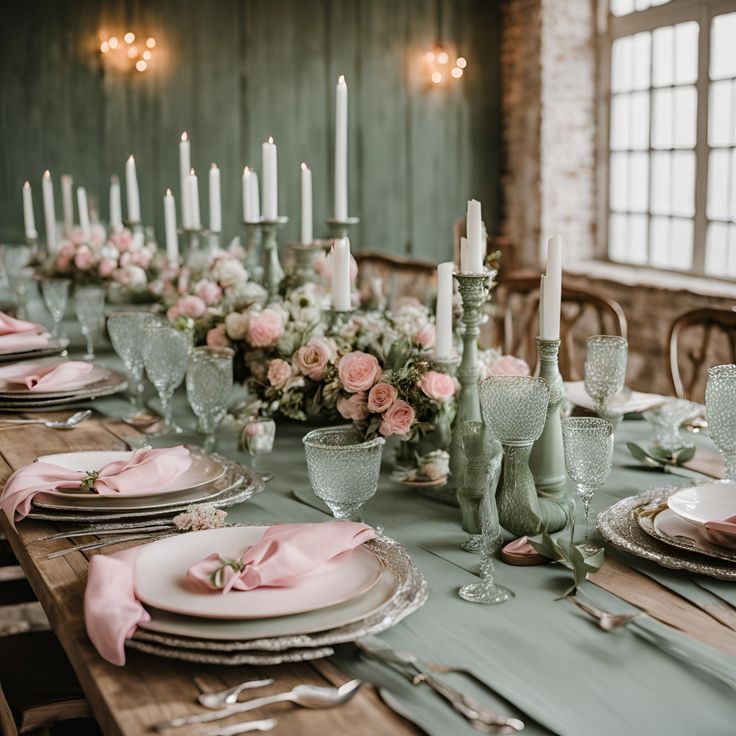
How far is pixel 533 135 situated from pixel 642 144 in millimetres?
712

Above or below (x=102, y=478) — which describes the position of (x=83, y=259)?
above

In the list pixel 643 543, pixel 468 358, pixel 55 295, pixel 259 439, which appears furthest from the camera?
pixel 55 295

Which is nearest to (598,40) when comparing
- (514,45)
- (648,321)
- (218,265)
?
(514,45)

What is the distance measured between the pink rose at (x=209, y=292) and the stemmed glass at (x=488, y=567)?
4.65ft

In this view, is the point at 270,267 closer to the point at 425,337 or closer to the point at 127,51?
the point at 425,337

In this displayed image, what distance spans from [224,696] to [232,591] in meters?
0.17

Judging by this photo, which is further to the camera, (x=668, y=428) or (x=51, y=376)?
(x=51, y=376)

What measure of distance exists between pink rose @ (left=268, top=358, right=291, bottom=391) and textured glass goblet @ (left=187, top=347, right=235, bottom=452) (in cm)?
12

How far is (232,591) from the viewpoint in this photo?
112 centimetres

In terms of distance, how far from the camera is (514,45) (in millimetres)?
6309

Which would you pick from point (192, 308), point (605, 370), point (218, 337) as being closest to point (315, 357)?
point (218, 337)

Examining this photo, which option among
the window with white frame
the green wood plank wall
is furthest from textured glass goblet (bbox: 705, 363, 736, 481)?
the green wood plank wall

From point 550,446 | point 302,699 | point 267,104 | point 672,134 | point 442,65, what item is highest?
point 442,65

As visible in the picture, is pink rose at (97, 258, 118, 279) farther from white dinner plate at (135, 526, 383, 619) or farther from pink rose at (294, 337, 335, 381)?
white dinner plate at (135, 526, 383, 619)
